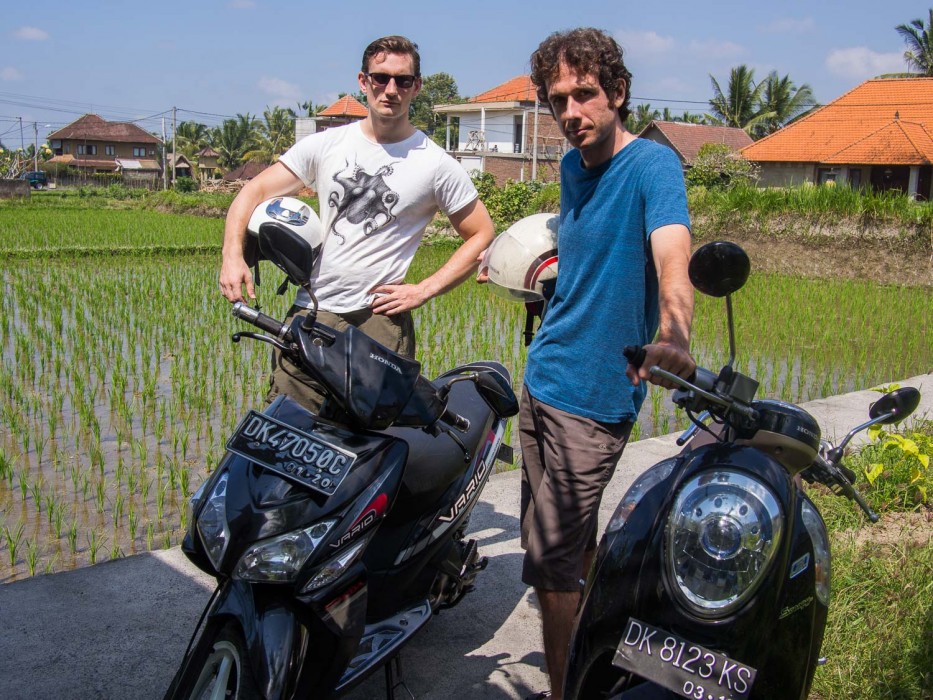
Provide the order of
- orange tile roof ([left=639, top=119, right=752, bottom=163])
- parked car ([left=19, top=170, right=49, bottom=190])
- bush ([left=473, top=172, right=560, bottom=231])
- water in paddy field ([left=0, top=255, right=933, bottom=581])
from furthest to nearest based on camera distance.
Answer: parked car ([left=19, top=170, right=49, bottom=190]) → orange tile roof ([left=639, top=119, right=752, bottom=163]) → bush ([left=473, top=172, right=560, bottom=231]) → water in paddy field ([left=0, top=255, right=933, bottom=581])

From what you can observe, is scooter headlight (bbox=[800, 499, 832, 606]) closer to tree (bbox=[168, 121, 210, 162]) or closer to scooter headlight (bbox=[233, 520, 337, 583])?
scooter headlight (bbox=[233, 520, 337, 583])

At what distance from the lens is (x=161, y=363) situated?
7.67m

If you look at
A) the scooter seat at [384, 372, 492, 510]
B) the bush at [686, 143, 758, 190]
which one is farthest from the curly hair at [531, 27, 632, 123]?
the bush at [686, 143, 758, 190]

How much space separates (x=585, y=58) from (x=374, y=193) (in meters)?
1.06

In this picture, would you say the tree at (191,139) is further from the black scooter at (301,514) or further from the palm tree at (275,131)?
the black scooter at (301,514)

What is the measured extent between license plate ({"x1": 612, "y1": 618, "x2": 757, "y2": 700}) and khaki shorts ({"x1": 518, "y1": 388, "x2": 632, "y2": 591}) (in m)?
0.70

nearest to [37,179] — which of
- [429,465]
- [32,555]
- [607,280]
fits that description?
[32,555]

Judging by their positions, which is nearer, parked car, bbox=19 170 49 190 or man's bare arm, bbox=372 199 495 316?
man's bare arm, bbox=372 199 495 316

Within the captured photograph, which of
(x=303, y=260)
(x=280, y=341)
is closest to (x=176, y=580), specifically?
(x=280, y=341)

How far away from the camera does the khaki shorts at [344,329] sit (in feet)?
9.32

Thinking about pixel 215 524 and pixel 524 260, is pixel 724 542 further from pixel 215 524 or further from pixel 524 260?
pixel 524 260

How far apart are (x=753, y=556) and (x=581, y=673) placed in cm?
47

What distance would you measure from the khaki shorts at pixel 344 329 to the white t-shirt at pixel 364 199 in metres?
0.04

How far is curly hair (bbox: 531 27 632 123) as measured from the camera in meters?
2.18
